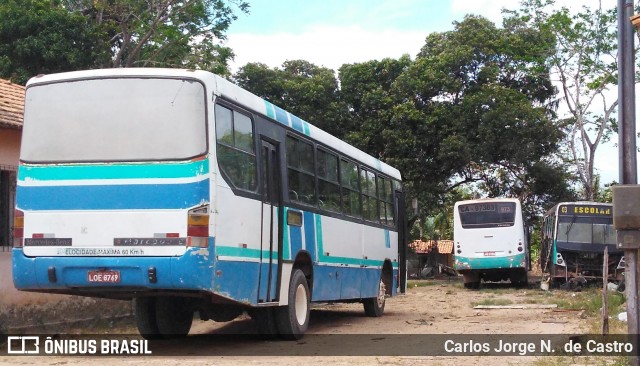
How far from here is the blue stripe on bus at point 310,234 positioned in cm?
1202

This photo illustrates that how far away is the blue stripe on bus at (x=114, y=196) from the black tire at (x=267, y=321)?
2841mm

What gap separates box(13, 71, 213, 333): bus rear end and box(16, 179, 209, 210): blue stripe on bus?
11 millimetres

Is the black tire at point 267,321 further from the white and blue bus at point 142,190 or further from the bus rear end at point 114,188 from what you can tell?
the bus rear end at point 114,188

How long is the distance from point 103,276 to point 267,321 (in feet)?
9.67

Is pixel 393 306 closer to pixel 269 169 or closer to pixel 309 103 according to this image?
pixel 269 169

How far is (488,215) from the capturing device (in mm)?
28750

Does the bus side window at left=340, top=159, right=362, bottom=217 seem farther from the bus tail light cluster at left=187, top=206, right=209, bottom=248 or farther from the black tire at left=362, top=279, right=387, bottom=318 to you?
the bus tail light cluster at left=187, top=206, right=209, bottom=248

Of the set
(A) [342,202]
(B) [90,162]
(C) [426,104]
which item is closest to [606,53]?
(C) [426,104]

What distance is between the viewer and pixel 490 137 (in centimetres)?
3184

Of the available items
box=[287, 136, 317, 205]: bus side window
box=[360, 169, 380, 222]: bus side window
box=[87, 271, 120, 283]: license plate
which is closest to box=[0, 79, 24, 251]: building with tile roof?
box=[287, 136, 317, 205]: bus side window

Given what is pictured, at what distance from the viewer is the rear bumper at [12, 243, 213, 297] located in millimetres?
8805

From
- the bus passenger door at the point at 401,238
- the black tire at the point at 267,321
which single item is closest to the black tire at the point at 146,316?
the black tire at the point at 267,321

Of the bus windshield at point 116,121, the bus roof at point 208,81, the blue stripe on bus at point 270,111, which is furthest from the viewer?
the blue stripe on bus at point 270,111

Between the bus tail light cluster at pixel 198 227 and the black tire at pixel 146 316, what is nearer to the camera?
the bus tail light cluster at pixel 198 227
